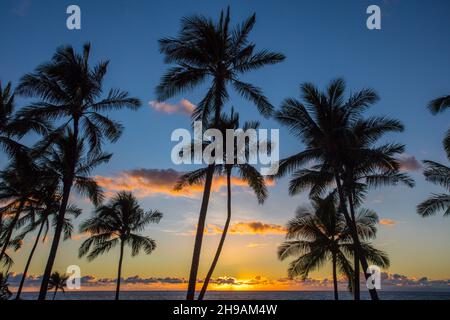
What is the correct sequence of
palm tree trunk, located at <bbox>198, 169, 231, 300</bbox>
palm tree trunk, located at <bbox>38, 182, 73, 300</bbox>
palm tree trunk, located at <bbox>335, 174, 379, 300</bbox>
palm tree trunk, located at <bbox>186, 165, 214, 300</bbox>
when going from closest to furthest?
palm tree trunk, located at <bbox>186, 165, 214, 300</bbox> < palm tree trunk, located at <bbox>38, 182, 73, 300</bbox> < palm tree trunk, located at <bbox>335, 174, 379, 300</bbox> < palm tree trunk, located at <bbox>198, 169, 231, 300</bbox>

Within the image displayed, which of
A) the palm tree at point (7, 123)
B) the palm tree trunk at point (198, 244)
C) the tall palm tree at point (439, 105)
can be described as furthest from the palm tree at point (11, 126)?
Result: the tall palm tree at point (439, 105)

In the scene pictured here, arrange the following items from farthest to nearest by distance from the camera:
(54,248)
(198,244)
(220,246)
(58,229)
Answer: (220,246) → (58,229) → (54,248) → (198,244)

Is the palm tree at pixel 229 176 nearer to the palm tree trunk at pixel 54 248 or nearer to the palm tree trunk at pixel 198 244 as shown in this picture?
the palm tree trunk at pixel 198 244

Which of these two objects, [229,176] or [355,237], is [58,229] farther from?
[355,237]

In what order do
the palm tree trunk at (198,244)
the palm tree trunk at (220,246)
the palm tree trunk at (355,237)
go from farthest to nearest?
the palm tree trunk at (220,246), the palm tree trunk at (355,237), the palm tree trunk at (198,244)

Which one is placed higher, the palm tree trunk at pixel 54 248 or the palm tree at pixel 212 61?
the palm tree at pixel 212 61

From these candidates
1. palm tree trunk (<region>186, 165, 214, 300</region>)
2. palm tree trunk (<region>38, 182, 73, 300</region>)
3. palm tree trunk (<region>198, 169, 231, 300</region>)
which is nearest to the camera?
palm tree trunk (<region>186, 165, 214, 300</region>)

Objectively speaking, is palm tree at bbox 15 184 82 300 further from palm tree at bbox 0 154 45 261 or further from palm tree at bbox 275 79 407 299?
palm tree at bbox 275 79 407 299

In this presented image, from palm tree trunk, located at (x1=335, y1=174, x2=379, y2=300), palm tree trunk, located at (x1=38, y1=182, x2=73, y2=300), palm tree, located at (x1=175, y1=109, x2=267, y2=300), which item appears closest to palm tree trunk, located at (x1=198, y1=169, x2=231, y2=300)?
palm tree, located at (x1=175, y1=109, x2=267, y2=300)

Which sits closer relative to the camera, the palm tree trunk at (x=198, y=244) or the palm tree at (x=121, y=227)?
the palm tree trunk at (x=198, y=244)

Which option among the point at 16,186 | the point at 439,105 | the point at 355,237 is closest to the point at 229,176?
the point at 355,237

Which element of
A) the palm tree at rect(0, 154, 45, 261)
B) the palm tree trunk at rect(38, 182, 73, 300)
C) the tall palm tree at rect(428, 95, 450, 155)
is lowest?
the palm tree trunk at rect(38, 182, 73, 300)

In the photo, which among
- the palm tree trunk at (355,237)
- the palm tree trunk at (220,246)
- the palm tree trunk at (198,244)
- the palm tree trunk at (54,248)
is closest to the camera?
the palm tree trunk at (198,244)
